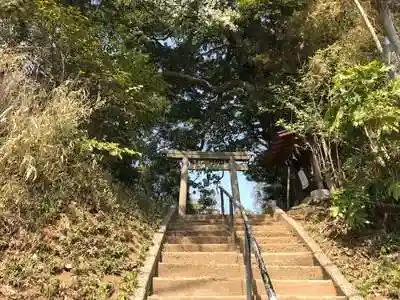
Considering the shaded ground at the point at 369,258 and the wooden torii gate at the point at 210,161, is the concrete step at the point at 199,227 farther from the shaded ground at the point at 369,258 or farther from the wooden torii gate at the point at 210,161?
the wooden torii gate at the point at 210,161

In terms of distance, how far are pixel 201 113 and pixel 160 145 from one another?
177 centimetres

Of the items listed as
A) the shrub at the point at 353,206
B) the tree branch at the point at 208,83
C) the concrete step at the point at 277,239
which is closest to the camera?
the shrub at the point at 353,206

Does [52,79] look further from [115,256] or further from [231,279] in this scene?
[231,279]

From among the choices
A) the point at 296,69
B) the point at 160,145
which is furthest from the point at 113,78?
the point at 160,145

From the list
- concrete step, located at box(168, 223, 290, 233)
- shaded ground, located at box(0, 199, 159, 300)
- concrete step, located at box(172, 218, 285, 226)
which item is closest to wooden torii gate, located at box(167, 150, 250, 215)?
concrete step, located at box(172, 218, 285, 226)

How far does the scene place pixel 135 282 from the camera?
549 centimetres

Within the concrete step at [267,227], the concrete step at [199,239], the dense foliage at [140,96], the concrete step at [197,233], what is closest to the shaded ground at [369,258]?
the dense foliage at [140,96]

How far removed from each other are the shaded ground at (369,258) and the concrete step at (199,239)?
145 cm

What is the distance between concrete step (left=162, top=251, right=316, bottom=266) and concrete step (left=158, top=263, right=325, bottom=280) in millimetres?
331

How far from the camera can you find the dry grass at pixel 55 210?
17.1 feet

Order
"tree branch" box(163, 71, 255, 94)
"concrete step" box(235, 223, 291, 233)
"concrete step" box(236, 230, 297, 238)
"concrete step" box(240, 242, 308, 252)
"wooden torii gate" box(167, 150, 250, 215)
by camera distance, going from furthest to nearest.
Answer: "tree branch" box(163, 71, 255, 94) → "wooden torii gate" box(167, 150, 250, 215) → "concrete step" box(235, 223, 291, 233) → "concrete step" box(236, 230, 297, 238) → "concrete step" box(240, 242, 308, 252)

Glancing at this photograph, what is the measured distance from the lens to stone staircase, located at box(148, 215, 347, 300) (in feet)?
19.1

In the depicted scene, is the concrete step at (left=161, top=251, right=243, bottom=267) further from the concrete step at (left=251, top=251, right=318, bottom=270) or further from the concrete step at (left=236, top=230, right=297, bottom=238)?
the concrete step at (left=236, top=230, right=297, bottom=238)

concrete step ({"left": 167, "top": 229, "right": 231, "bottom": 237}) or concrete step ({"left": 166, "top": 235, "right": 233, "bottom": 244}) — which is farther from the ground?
concrete step ({"left": 167, "top": 229, "right": 231, "bottom": 237})
